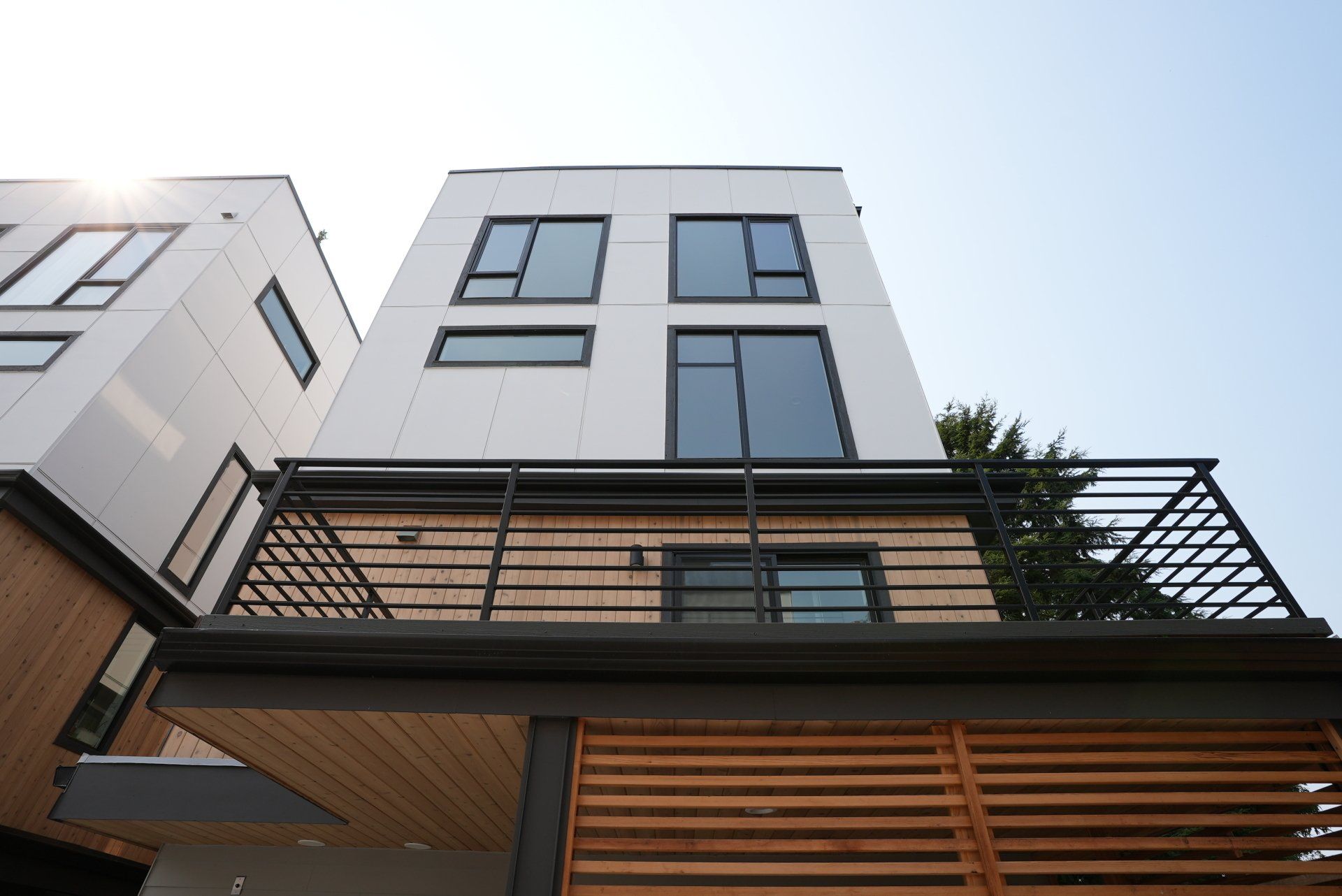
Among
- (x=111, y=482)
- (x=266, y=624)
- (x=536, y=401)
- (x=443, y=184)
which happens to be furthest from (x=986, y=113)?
(x=111, y=482)

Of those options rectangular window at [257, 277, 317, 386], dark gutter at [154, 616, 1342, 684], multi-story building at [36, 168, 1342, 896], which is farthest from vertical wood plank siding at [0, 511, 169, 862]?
dark gutter at [154, 616, 1342, 684]

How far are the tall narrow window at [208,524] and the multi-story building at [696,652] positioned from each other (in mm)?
3266

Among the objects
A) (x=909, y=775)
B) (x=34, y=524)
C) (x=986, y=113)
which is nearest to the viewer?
(x=909, y=775)

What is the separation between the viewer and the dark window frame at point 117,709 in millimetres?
7680

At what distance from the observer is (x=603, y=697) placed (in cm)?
332

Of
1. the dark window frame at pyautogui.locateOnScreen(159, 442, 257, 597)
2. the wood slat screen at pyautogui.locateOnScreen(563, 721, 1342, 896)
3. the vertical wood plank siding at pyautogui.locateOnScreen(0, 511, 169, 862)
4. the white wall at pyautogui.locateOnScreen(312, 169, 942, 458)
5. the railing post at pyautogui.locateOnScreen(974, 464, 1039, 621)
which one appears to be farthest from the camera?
the dark window frame at pyautogui.locateOnScreen(159, 442, 257, 597)

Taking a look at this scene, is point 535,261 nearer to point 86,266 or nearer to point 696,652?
point 696,652

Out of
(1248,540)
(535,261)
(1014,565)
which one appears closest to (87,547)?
(535,261)

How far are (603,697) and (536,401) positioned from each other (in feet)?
13.4

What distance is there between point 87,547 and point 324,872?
17.0ft

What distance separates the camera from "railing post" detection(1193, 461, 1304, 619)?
11.9ft

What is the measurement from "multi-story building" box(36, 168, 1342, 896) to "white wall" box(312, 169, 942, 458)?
5 centimetres

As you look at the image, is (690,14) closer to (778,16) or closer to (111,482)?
(778,16)

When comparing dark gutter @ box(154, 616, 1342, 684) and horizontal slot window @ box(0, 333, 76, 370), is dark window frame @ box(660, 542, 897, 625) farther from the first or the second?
horizontal slot window @ box(0, 333, 76, 370)
